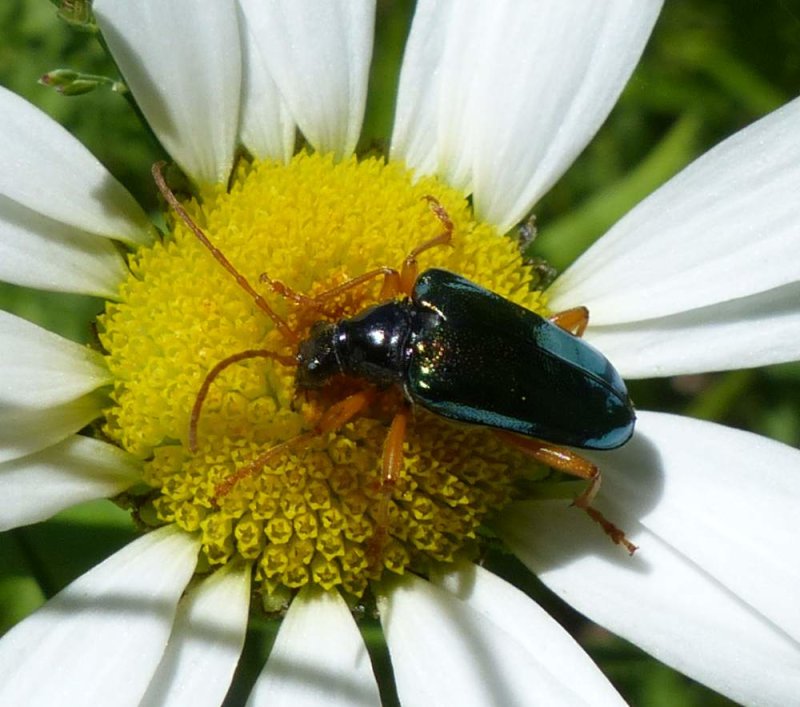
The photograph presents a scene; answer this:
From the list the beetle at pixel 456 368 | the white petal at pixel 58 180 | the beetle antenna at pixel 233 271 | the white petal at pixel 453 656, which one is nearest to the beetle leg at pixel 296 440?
the beetle at pixel 456 368

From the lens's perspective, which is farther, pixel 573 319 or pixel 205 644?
pixel 573 319

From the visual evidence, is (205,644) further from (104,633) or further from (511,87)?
(511,87)

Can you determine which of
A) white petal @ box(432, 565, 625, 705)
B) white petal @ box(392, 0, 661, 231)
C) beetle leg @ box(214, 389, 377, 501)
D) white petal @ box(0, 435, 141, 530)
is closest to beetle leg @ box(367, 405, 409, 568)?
beetle leg @ box(214, 389, 377, 501)

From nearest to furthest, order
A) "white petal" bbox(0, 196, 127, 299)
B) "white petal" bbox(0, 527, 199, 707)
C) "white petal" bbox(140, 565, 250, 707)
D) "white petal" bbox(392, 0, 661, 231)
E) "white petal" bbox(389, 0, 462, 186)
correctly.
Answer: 1. "white petal" bbox(0, 527, 199, 707)
2. "white petal" bbox(140, 565, 250, 707)
3. "white petal" bbox(0, 196, 127, 299)
4. "white petal" bbox(392, 0, 661, 231)
5. "white petal" bbox(389, 0, 462, 186)

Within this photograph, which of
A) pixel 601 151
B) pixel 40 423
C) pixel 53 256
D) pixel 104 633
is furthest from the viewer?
pixel 601 151

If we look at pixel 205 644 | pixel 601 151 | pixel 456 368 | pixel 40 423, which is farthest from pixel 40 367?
pixel 601 151

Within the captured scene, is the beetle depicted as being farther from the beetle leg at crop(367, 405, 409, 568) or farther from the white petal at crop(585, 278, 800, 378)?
the white petal at crop(585, 278, 800, 378)
